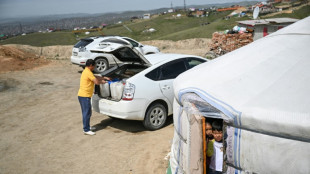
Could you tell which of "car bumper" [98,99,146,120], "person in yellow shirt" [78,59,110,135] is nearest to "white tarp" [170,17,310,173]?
"car bumper" [98,99,146,120]

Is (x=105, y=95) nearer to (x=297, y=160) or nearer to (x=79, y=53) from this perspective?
(x=297, y=160)

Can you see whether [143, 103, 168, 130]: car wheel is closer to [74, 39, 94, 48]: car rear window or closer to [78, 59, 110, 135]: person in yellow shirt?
[78, 59, 110, 135]: person in yellow shirt

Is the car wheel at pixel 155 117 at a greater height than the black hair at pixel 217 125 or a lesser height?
lesser

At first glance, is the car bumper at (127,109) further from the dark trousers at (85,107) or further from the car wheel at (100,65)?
the car wheel at (100,65)

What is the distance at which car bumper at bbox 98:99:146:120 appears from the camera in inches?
238

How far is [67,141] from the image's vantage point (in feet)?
20.9

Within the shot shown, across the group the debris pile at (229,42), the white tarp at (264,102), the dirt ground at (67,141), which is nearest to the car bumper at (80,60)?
the dirt ground at (67,141)

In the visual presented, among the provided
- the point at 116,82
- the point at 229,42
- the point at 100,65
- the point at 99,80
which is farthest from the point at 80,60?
the point at 116,82

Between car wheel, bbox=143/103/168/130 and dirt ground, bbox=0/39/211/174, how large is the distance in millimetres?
139

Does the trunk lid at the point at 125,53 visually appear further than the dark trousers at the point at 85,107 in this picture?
Yes

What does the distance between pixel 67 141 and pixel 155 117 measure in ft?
6.54

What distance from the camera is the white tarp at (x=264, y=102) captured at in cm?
318

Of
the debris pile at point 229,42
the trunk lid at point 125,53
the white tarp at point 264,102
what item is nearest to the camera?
the white tarp at point 264,102

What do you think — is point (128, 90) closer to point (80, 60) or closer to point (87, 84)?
point (87, 84)
